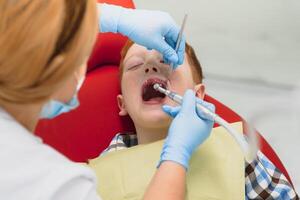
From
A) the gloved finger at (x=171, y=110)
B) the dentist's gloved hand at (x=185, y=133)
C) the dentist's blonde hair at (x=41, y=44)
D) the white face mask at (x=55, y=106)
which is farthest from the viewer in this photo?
the gloved finger at (x=171, y=110)

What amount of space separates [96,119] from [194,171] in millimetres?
428

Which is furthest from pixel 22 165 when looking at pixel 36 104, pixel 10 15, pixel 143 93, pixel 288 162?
pixel 288 162

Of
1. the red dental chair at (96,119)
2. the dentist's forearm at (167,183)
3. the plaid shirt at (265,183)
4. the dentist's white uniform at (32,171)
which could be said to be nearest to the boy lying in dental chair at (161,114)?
the plaid shirt at (265,183)

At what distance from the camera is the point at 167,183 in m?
1.20

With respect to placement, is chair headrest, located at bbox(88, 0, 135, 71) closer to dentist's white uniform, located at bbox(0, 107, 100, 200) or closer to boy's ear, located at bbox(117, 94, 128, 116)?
boy's ear, located at bbox(117, 94, 128, 116)

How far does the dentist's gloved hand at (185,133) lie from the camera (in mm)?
1271

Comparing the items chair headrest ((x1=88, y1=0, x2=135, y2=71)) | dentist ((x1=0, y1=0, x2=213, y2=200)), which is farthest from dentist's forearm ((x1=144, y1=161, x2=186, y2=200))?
chair headrest ((x1=88, y1=0, x2=135, y2=71))

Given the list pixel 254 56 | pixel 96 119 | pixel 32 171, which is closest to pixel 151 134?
pixel 96 119

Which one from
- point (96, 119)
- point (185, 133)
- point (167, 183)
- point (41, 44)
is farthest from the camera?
point (96, 119)

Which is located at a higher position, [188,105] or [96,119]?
[188,105]

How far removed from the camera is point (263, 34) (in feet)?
8.46

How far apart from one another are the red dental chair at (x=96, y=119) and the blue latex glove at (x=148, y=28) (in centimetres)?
20

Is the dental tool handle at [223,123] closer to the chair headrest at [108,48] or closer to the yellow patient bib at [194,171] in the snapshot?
the yellow patient bib at [194,171]

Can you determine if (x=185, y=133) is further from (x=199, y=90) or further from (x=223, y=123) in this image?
(x=199, y=90)
